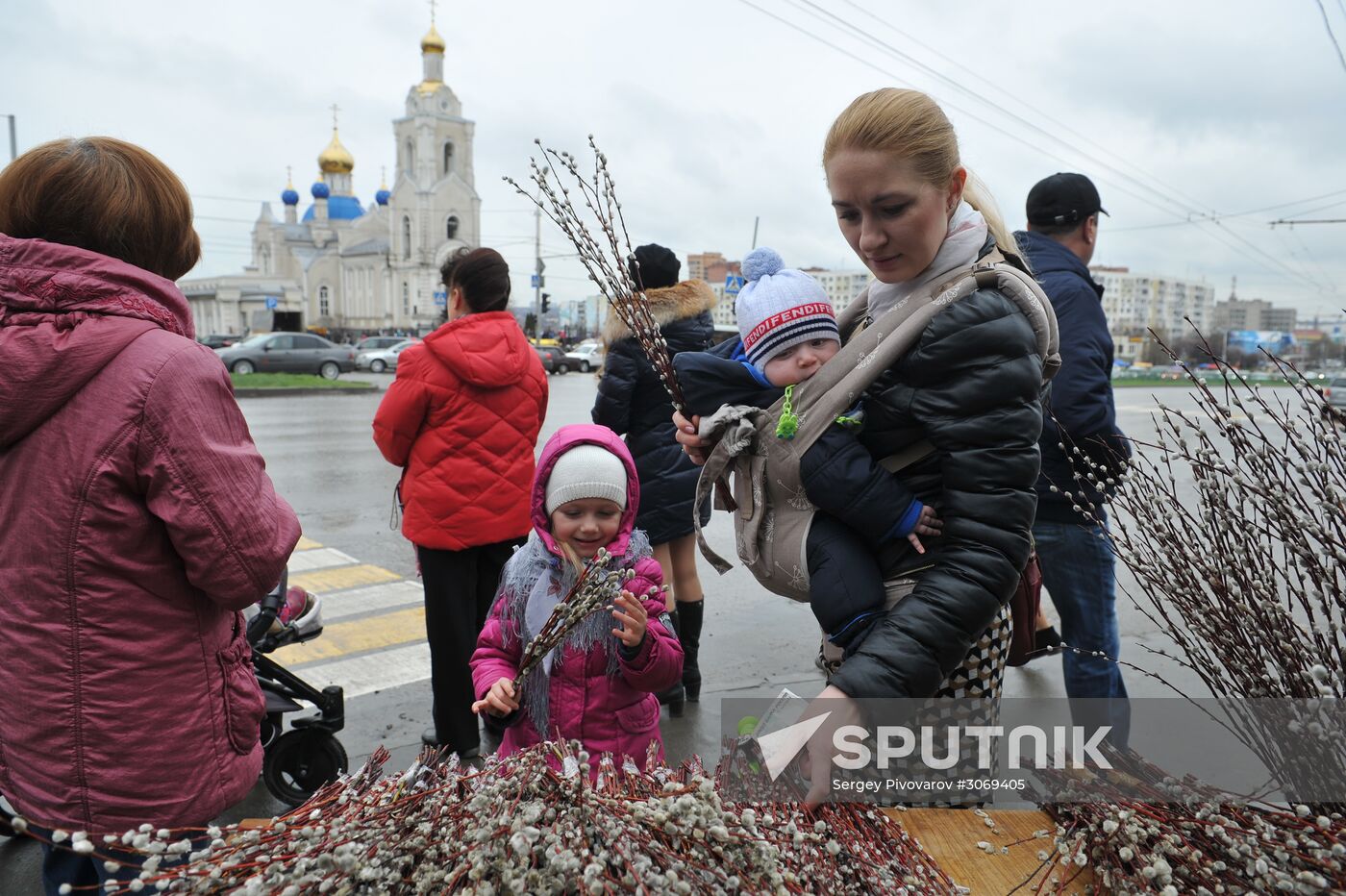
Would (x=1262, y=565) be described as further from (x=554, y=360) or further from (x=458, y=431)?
(x=554, y=360)

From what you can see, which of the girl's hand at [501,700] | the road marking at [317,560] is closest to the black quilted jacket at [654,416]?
the girl's hand at [501,700]

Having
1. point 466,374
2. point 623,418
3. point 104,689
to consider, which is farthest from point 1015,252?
point 623,418

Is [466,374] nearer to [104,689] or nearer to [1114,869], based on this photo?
[104,689]

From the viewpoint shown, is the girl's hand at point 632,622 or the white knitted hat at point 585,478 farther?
the white knitted hat at point 585,478

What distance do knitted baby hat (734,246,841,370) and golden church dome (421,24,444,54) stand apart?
252 feet

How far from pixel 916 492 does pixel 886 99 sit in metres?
0.71

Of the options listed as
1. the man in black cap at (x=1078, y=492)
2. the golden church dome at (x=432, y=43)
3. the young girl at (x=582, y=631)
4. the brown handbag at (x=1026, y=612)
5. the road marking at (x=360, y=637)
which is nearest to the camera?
the brown handbag at (x=1026, y=612)

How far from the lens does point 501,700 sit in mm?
2145

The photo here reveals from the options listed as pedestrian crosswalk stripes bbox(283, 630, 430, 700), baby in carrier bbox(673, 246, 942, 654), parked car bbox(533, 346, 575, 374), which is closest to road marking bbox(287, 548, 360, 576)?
pedestrian crosswalk stripes bbox(283, 630, 430, 700)

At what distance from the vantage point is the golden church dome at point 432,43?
69438mm

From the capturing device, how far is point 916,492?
1653 millimetres

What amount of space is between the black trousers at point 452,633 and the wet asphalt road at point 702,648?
28cm

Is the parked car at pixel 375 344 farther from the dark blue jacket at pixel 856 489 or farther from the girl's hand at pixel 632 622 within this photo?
the dark blue jacket at pixel 856 489

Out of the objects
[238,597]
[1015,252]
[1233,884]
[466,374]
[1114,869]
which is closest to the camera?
[1233,884]
